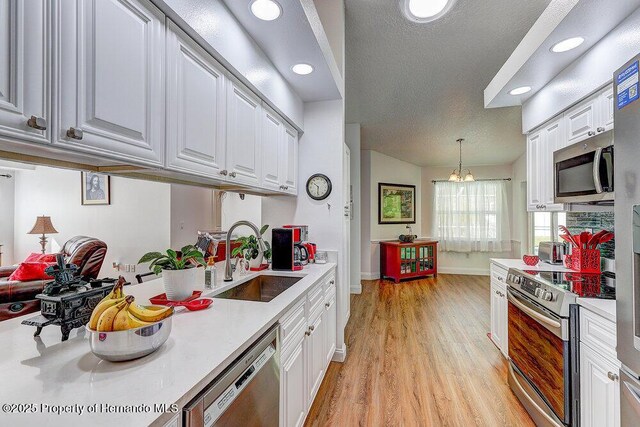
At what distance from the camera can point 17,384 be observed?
0.71 metres

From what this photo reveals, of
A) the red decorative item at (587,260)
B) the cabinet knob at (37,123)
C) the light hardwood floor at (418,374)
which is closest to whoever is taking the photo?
the cabinet knob at (37,123)

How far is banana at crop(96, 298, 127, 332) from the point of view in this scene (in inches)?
30.3

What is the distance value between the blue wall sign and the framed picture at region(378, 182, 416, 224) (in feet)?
15.8

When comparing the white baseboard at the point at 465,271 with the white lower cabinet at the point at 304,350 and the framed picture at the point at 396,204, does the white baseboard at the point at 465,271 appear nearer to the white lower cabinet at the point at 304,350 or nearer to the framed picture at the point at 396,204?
the framed picture at the point at 396,204

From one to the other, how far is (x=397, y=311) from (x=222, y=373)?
346cm

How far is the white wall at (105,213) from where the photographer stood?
8.84 ft

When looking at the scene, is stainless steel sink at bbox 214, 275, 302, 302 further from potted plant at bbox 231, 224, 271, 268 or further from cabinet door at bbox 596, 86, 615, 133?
cabinet door at bbox 596, 86, 615, 133

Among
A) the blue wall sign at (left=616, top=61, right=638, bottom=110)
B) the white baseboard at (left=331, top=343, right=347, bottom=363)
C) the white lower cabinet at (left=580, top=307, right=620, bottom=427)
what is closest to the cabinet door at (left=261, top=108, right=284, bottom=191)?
the white baseboard at (left=331, top=343, right=347, bottom=363)

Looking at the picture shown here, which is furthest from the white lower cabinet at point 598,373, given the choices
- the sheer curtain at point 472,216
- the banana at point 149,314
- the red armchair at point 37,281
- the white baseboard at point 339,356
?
the sheer curtain at point 472,216

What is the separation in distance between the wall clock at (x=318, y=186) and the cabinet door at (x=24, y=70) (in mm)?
2039

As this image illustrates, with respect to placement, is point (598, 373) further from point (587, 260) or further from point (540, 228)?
point (540, 228)

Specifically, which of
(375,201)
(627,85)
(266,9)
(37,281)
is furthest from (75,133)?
(375,201)

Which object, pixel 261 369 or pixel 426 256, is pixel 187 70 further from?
pixel 426 256

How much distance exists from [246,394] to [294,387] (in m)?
0.60
